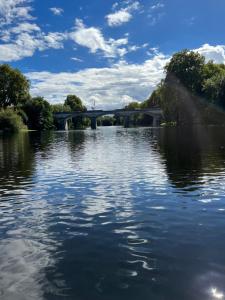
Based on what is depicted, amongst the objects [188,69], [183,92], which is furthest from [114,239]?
[188,69]

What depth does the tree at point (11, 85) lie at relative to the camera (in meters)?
123

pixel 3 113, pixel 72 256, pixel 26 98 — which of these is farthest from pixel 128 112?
pixel 72 256

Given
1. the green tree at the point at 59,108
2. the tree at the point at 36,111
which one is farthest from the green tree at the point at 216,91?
the green tree at the point at 59,108

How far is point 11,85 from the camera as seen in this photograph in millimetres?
124000

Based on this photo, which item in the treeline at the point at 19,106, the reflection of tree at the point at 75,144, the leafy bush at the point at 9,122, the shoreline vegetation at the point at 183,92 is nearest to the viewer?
the reflection of tree at the point at 75,144

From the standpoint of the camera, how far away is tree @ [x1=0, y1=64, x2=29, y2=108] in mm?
123188

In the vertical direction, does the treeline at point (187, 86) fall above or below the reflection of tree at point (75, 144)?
above

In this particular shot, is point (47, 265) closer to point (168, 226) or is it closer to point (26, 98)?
point (168, 226)

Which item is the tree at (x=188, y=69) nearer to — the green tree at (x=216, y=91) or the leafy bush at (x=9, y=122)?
the green tree at (x=216, y=91)

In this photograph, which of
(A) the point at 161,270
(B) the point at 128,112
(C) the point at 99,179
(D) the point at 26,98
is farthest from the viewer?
(B) the point at 128,112

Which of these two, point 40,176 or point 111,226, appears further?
point 40,176

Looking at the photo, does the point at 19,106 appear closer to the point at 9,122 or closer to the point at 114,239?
the point at 9,122

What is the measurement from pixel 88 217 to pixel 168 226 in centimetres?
268

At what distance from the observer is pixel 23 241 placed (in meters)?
10.2
